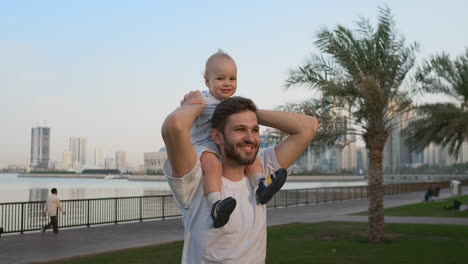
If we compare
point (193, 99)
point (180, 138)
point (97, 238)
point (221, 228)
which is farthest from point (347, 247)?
point (180, 138)

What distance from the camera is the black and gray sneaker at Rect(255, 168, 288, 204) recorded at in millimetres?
2732

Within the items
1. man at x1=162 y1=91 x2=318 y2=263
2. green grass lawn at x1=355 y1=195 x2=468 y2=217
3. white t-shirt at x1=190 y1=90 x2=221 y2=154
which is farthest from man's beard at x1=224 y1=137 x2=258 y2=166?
green grass lawn at x1=355 y1=195 x2=468 y2=217

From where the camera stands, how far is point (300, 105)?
1438 centimetres

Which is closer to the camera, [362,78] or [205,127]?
[205,127]

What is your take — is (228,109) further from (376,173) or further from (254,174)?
(376,173)

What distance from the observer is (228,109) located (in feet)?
8.81

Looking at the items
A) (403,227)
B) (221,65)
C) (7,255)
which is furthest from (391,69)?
(221,65)

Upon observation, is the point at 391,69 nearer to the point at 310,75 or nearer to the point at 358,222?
the point at 310,75

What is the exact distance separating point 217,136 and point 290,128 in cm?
44

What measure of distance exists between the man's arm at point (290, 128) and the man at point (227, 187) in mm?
16

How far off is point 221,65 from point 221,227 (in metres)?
0.89

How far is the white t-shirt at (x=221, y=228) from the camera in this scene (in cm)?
264

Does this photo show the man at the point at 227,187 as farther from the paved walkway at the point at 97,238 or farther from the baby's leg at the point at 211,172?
the paved walkway at the point at 97,238

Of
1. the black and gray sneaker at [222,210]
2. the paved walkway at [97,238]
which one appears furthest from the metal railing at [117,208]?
the black and gray sneaker at [222,210]
